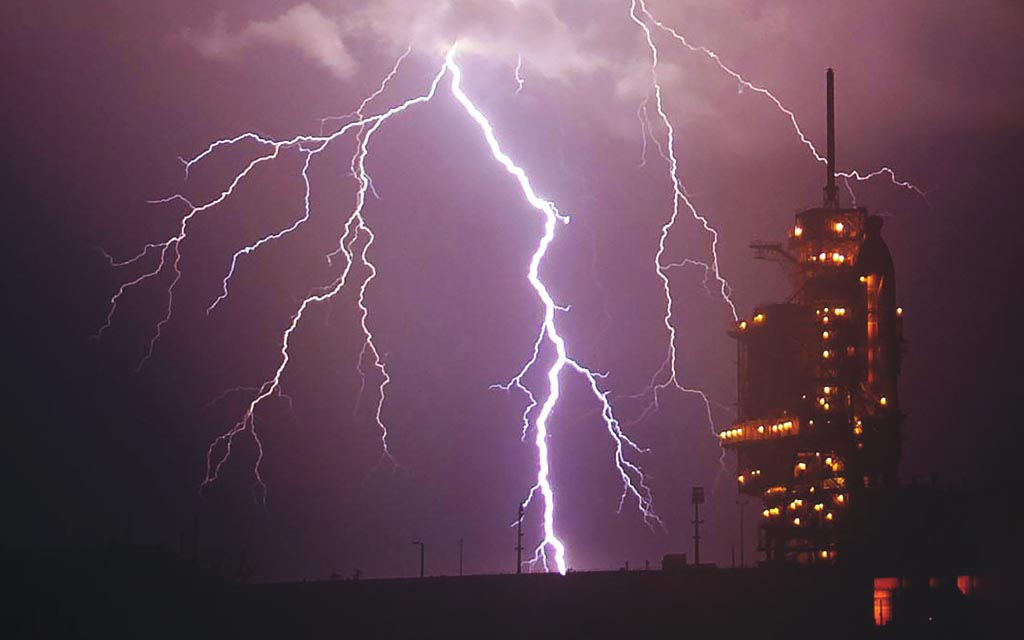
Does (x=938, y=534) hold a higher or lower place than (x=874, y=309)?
lower

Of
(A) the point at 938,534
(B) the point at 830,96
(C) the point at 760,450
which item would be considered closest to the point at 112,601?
(C) the point at 760,450

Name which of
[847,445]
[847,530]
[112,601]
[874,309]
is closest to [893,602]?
[847,530]

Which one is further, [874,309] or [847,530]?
[874,309]

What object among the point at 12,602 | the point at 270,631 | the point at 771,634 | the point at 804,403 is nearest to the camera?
the point at 12,602

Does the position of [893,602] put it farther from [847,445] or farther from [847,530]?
[847,445]

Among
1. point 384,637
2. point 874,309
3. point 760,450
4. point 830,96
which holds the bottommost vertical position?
point 384,637

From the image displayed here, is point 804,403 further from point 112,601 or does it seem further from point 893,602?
point 112,601

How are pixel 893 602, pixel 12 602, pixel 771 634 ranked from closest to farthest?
pixel 12 602 < pixel 771 634 < pixel 893 602
